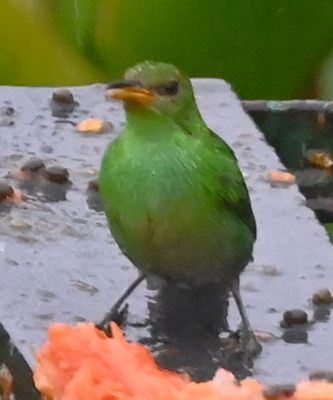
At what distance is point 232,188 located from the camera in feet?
9.71

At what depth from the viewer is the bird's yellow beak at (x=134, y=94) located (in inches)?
113

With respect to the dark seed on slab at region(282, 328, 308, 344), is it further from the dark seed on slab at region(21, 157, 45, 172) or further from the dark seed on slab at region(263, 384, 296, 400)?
the dark seed on slab at region(21, 157, 45, 172)

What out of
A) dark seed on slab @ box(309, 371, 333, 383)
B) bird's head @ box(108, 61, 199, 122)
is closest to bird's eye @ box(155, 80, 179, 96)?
bird's head @ box(108, 61, 199, 122)

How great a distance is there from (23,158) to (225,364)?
980mm

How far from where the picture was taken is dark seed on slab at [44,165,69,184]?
11.1 ft

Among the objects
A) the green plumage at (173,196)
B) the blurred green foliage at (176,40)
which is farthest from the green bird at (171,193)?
the blurred green foliage at (176,40)

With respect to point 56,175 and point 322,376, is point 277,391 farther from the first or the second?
point 56,175

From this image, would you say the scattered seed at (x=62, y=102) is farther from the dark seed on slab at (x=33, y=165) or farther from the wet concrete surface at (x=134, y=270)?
the dark seed on slab at (x=33, y=165)

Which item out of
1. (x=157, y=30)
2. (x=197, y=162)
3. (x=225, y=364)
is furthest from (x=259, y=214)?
(x=157, y=30)

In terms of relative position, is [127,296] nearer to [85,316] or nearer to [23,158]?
[85,316]

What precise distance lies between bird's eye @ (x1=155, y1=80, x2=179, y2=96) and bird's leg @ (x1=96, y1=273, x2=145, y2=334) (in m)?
0.34

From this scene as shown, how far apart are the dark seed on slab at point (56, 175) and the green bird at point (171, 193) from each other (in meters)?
0.44

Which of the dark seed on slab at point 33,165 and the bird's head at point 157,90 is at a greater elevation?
the bird's head at point 157,90

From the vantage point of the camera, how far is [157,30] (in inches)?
180
